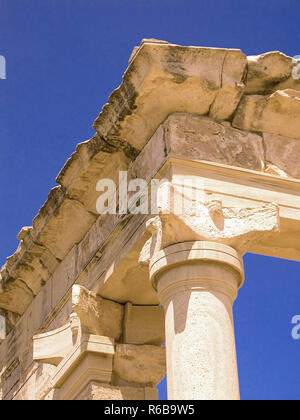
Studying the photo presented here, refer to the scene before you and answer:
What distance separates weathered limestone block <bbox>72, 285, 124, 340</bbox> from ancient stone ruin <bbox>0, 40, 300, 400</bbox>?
0.06 feet

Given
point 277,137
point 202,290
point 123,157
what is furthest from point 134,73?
point 202,290

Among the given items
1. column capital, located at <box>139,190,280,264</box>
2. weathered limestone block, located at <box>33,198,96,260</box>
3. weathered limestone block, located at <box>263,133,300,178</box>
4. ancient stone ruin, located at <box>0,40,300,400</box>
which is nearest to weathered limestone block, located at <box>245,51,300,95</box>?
ancient stone ruin, located at <box>0,40,300,400</box>

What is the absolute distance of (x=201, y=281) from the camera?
10.4m

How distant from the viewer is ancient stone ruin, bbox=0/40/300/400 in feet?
34.2

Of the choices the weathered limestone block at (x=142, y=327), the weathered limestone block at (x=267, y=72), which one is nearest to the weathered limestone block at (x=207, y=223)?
the weathered limestone block at (x=267, y=72)

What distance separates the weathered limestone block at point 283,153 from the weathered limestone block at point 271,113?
13 centimetres

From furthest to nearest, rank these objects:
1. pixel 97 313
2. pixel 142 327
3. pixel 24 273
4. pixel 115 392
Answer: pixel 24 273
pixel 142 327
pixel 97 313
pixel 115 392

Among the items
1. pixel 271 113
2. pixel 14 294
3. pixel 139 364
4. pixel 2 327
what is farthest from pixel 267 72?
pixel 2 327

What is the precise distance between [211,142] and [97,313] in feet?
10.7

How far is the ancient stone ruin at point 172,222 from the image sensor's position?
411 inches

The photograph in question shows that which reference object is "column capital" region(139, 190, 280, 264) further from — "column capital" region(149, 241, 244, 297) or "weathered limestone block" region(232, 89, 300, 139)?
"weathered limestone block" region(232, 89, 300, 139)

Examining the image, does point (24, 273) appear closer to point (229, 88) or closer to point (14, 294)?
point (14, 294)

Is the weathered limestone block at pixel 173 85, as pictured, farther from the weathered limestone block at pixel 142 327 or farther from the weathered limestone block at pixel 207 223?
the weathered limestone block at pixel 142 327

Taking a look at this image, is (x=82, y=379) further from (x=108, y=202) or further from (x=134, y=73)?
(x=134, y=73)
